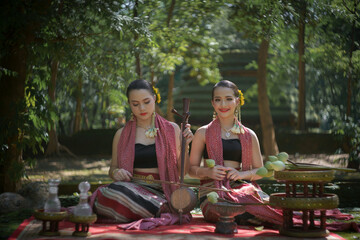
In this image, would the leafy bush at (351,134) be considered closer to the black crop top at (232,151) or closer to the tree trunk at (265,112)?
the tree trunk at (265,112)

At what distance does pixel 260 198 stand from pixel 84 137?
35.2ft

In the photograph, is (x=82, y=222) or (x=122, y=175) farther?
(x=122, y=175)

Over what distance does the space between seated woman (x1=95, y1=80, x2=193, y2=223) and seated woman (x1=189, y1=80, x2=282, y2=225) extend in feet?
0.79

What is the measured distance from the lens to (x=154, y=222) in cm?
404

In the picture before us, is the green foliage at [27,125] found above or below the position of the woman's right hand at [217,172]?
above

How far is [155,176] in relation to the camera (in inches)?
181

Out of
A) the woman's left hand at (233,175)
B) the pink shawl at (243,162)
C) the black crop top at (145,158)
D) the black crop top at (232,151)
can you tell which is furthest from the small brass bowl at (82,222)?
the black crop top at (232,151)

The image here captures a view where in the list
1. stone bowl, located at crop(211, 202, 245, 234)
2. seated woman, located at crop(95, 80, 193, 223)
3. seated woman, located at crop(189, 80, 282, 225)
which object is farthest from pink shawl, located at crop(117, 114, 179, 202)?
stone bowl, located at crop(211, 202, 245, 234)

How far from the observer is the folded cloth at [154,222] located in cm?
392

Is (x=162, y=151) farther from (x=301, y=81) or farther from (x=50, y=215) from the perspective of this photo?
(x=301, y=81)

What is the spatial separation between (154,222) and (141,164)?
72 cm

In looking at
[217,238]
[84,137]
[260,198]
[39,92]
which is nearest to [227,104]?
[260,198]

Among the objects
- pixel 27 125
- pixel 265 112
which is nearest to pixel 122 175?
pixel 27 125

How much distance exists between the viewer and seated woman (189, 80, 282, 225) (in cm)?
442
